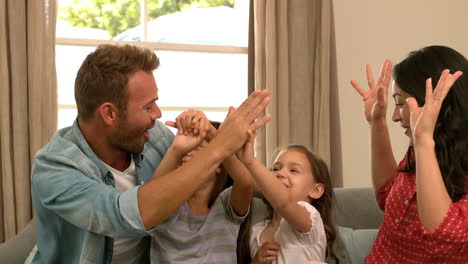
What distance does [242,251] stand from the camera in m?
2.36

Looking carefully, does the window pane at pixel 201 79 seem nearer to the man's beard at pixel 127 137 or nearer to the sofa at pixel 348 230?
the sofa at pixel 348 230

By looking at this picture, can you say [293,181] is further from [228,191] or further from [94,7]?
[94,7]

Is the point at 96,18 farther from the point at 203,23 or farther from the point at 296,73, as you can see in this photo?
the point at 296,73

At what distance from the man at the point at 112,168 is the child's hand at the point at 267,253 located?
0.43 metres

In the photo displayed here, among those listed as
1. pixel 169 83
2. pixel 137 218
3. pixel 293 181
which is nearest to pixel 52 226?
pixel 137 218

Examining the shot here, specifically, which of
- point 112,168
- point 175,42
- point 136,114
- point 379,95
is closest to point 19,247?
point 112,168

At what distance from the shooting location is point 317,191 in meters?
2.42

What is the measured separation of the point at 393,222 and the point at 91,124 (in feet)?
3.56

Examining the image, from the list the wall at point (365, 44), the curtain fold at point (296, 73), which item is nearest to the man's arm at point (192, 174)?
the curtain fold at point (296, 73)

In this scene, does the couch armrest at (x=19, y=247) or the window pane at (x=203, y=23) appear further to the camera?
the window pane at (x=203, y=23)

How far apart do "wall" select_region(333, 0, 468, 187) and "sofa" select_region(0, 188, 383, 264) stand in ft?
4.02

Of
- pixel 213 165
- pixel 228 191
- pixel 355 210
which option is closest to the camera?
pixel 213 165

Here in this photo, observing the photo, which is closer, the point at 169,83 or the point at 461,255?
the point at 461,255

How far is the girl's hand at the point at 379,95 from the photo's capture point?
6.97 ft
